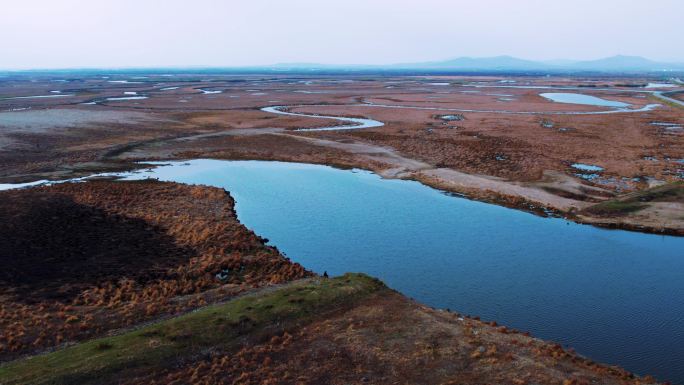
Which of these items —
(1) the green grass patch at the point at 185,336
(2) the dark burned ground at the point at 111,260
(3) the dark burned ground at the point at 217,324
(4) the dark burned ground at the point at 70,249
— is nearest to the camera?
(1) the green grass patch at the point at 185,336

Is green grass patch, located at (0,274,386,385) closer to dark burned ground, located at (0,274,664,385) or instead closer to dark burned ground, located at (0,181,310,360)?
dark burned ground, located at (0,274,664,385)

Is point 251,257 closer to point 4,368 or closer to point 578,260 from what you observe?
point 4,368

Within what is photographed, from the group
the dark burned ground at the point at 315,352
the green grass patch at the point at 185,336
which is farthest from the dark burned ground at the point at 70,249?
the dark burned ground at the point at 315,352

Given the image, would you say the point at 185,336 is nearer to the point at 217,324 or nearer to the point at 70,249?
the point at 217,324

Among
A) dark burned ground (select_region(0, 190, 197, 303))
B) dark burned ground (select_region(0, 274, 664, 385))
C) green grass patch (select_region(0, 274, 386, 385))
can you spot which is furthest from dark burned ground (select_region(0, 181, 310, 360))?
dark burned ground (select_region(0, 274, 664, 385))

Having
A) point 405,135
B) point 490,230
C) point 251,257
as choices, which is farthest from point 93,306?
point 405,135

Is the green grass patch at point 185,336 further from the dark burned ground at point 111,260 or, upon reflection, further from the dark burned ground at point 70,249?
the dark burned ground at point 70,249
